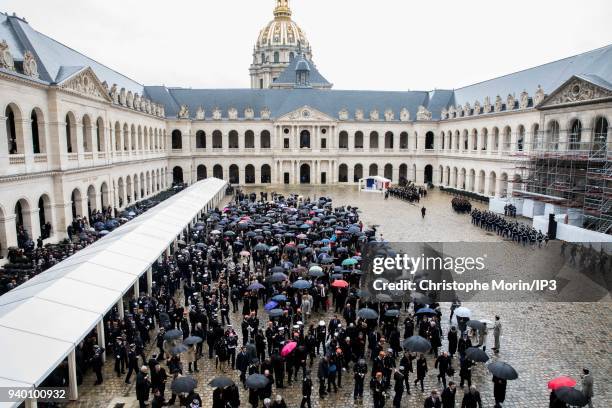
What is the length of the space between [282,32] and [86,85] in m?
77.8

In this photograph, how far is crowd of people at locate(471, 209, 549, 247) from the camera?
3266cm

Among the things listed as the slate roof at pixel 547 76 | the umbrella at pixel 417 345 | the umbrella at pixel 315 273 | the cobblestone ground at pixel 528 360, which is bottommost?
the cobblestone ground at pixel 528 360

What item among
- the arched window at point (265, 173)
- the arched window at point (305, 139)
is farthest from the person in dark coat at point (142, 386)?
the arched window at point (265, 173)

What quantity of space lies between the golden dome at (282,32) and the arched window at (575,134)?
259 feet

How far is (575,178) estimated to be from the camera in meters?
37.9

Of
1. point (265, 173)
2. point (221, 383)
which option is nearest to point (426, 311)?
point (221, 383)

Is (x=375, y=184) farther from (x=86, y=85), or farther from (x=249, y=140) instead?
(x=86, y=85)

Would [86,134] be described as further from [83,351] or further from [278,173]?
[278,173]

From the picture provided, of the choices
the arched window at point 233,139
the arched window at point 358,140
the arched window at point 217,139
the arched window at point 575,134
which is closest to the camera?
the arched window at point 575,134

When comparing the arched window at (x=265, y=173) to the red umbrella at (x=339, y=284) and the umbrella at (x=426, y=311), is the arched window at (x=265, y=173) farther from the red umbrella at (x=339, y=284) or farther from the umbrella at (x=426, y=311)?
the umbrella at (x=426, y=311)

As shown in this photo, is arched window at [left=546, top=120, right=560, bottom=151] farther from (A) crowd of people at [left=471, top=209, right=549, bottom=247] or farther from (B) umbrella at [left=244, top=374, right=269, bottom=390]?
(B) umbrella at [left=244, top=374, right=269, bottom=390]

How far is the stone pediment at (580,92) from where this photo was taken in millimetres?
34875

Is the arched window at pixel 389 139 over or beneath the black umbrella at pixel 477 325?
over

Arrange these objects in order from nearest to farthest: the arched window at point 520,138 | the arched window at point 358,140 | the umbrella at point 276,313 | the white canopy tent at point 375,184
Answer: the umbrella at point 276,313 < the arched window at point 520,138 < the white canopy tent at point 375,184 < the arched window at point 358,140
